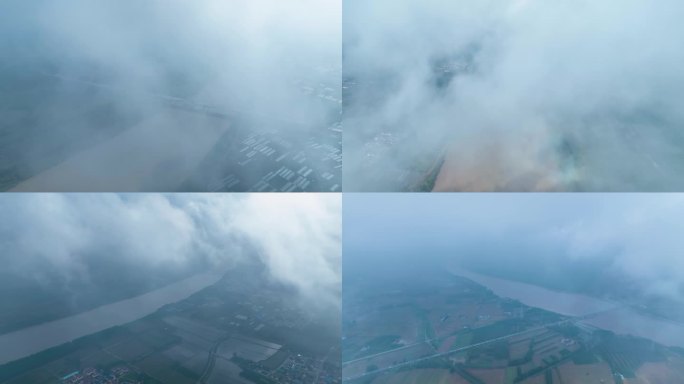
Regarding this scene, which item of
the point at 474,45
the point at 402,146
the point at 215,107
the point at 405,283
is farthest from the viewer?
the point at 474,45

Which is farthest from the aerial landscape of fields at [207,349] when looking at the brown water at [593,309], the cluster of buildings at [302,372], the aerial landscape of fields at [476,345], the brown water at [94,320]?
the brown water at [593,309]

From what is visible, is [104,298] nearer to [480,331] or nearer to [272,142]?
[272,142]

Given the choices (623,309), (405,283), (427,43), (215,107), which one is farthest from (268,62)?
(623,309)

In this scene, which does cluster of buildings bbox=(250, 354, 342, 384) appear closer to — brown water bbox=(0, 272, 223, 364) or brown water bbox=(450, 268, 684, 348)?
brown water bbox=(0, 272, 223, 364)

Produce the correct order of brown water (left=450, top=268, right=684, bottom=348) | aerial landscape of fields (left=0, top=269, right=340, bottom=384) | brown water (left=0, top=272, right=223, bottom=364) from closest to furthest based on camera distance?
aerial landscape of fields (left=0, top=269, right=340, bottom=384) → brown water (left=0, top=272, right=223, bottom=364) → brown water (left=450, top=268, right=684, bottom=348)

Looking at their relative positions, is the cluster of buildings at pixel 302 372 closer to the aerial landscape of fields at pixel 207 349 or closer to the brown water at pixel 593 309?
the aerial landscape of fields at pixel 207 349

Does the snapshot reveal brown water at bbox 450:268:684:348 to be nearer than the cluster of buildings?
No

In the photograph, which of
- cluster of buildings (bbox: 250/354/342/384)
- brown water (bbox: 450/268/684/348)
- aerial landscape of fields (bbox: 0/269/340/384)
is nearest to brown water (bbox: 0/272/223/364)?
aerial landscape of fields (bbox: 0/269/340/384)
